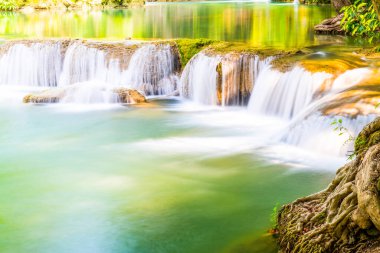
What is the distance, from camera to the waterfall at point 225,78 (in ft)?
46.3

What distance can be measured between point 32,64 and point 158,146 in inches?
373

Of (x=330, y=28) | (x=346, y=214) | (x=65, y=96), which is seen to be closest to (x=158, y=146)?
(x=65, y=96)

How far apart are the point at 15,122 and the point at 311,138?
7314 mm

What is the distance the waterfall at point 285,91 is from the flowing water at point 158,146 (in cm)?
3

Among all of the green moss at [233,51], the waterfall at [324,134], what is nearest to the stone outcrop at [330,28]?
the green moss at [233,51]

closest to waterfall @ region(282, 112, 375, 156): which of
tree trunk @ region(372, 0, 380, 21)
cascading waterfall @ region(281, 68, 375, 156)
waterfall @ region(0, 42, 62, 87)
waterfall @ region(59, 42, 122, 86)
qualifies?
cascading waterfall @ region(281, 68, 375, 156)

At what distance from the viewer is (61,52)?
1834 cm

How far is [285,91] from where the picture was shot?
1238 centimetres

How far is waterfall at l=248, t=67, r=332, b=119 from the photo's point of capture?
11.8m

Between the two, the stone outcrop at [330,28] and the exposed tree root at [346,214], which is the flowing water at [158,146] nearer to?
the exposed tree root at [346,214]

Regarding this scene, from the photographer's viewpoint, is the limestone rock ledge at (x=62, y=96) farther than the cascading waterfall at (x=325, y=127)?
Yes

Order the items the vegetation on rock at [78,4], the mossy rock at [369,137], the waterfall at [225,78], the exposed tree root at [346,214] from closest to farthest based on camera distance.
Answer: the exposed tree root at [346,214]
the mossy rock at [369,137]
the waterfall at [225,78]
the vegetation on rock at [78,4]

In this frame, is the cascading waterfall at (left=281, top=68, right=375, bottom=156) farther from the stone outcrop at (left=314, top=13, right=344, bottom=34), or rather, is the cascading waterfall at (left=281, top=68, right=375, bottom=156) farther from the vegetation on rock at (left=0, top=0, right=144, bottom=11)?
the vegetation on rock at (left=0, top=0, right=144, bottom=11)

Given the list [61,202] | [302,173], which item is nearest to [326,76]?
[302,173]
